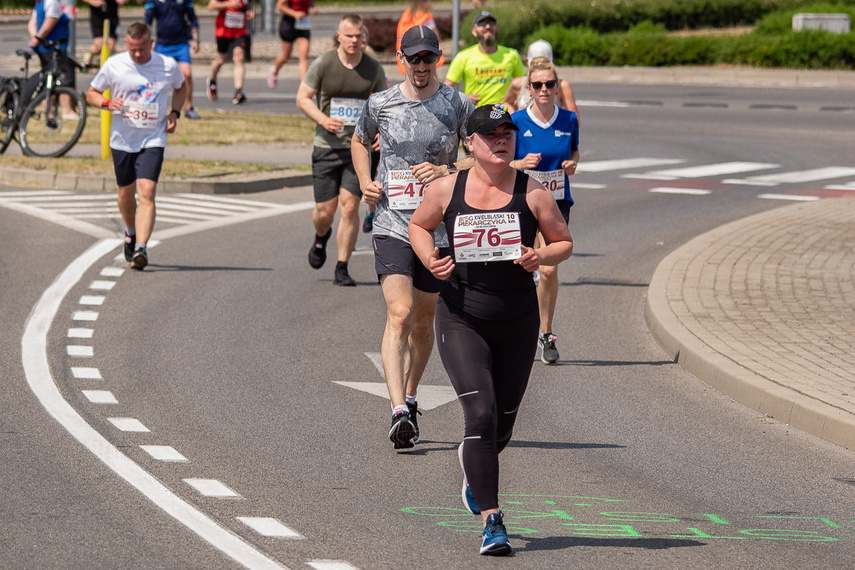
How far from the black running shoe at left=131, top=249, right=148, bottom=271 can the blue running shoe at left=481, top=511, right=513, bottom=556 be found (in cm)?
742

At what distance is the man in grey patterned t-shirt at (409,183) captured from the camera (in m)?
7.61

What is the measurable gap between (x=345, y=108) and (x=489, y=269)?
5511 millimetres

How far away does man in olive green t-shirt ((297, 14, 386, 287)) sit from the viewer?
11148 millimetres

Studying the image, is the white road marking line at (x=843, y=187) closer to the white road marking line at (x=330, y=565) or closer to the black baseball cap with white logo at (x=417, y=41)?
the black baseball cap with white logo at (x=417, y=41)

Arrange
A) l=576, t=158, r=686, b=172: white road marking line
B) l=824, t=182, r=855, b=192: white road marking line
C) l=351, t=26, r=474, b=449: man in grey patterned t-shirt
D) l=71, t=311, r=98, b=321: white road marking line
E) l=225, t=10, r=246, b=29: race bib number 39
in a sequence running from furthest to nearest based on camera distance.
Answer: l=225, t=10, r=246, b=29: race bib number 39 → l=576, t=158, r=686, b=172: white road marking line → l=824, t=182, r=855, b=192: white road marking line → l=71, t=311, r=98, b=321: white road marking line → l=351, t=26, r=474, b=449: man in grey patterned t-shirt

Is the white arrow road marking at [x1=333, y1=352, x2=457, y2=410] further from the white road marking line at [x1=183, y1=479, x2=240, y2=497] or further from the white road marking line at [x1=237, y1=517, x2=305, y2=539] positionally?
the white road marking line at [x1=237, y1=517, x2=305, y2=539]

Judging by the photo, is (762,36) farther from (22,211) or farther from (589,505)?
(589,505)

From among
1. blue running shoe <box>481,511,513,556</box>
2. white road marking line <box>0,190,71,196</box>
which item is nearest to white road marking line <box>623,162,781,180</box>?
white road marking line <box>0,190,71,196</box>

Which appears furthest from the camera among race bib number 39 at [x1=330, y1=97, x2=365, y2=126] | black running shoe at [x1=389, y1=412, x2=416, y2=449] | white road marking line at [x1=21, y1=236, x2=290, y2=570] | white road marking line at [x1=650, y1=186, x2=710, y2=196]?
white road marking line at [x1=650, y1=186, x2=710, y2=196]

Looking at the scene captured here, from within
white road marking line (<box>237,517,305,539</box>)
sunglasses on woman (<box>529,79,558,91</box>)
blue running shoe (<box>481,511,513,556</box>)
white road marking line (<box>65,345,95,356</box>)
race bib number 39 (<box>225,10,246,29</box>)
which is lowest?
white road marking line (<box>65,345,95,356</box>)

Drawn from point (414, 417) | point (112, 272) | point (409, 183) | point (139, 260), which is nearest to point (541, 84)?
point (409, 183)

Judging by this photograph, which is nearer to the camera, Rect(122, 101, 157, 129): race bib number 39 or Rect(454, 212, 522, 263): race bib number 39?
Rect(454, 212, 522, 263): race bib number 39

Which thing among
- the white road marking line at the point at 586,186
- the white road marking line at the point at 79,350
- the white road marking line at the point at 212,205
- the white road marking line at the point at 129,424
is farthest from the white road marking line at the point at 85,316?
the white road marking line at the point at 586,186

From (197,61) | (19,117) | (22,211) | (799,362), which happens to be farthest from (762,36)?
(799,362)
